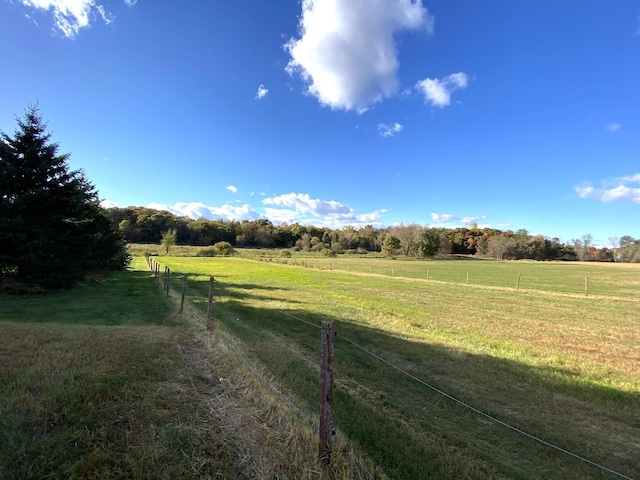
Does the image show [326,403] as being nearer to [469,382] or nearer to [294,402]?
[294,402]

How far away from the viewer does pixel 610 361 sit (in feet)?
29.2

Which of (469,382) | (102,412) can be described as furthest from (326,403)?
(469,382)

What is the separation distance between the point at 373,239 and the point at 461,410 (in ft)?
446

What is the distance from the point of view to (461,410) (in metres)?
5.66

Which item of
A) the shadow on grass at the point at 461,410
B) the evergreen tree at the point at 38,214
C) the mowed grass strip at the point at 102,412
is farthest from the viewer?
the evergreen tree at the point at 38,214

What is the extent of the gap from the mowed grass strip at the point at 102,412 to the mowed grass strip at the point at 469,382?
1.99 metres

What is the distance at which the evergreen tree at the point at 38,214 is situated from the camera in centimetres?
1506

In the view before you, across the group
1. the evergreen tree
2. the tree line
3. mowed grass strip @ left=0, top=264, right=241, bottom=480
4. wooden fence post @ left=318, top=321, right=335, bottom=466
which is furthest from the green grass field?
the tree line

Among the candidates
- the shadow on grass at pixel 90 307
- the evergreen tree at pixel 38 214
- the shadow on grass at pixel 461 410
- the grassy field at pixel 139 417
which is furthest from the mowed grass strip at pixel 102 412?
the evergreen tree at pixel 38 214

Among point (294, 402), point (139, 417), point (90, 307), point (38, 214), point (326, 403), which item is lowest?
point (90, 307)

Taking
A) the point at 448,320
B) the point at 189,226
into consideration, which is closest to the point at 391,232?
the point at 189,226

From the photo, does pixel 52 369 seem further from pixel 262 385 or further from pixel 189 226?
pixel 189 226

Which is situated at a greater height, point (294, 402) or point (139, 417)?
point (139, 417)

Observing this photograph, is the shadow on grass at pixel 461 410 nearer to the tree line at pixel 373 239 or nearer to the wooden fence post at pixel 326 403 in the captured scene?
the wooden fence post at pixel 326 403
